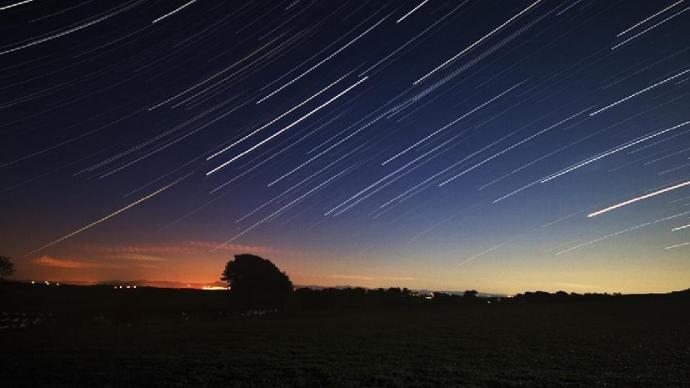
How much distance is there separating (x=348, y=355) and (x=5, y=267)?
82.3m

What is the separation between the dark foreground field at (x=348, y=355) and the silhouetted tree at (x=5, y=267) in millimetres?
51334

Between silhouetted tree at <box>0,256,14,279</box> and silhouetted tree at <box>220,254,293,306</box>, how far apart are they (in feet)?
132

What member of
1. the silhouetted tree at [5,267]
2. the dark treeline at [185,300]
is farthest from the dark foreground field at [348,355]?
the silhouetted tree at [5,267]

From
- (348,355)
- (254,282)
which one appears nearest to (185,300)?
(254,282)

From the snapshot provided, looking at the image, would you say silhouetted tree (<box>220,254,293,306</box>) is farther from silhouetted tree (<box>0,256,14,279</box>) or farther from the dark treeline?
silhouetted tree (<box>0,256,14,279</box>)

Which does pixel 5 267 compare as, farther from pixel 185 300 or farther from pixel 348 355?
pixel 348 355

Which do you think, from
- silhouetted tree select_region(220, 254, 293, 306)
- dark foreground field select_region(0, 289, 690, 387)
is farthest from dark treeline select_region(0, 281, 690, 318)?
dark foreground field select_region(0, 289, 690, 387)

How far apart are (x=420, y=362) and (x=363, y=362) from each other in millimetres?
2653

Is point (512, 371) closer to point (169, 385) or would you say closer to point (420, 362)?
point (420, 362)

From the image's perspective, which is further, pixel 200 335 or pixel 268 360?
pixel 200 335

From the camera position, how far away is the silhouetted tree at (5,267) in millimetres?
82688

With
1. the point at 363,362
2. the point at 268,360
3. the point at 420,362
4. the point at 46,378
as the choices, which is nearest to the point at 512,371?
the point at 420,362

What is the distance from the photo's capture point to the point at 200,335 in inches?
1352

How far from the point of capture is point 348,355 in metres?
24.8
